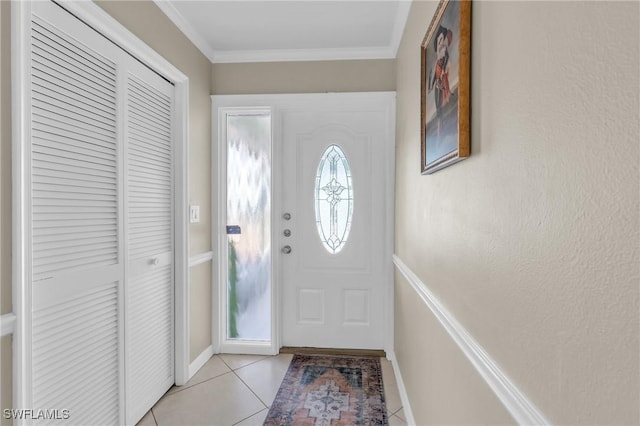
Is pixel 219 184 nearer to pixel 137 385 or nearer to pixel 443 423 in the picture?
pixel 137 385

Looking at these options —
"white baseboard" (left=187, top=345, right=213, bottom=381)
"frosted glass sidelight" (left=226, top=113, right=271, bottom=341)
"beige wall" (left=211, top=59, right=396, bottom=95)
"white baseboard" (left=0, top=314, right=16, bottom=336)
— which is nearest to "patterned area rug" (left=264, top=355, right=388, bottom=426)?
"frosted glass sidelight" (left=226, top=113, right=271, bottom=341)

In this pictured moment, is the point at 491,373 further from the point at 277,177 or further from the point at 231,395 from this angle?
the point at 277,177

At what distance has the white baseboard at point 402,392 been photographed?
210cm

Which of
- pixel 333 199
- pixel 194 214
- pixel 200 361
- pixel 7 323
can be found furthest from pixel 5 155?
pixel 333 199

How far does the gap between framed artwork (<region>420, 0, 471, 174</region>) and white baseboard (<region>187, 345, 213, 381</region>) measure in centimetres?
214

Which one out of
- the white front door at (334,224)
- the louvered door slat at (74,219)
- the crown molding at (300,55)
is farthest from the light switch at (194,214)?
the crown molding at (300,55)

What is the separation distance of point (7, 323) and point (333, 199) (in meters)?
2.22

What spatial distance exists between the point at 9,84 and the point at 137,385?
165 centimetres

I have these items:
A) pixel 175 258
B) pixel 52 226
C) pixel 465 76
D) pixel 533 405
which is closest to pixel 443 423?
pixel 533 405

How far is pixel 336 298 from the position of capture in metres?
3.12

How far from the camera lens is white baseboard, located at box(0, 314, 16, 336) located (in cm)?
125

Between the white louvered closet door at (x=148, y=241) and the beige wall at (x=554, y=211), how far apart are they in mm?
1674

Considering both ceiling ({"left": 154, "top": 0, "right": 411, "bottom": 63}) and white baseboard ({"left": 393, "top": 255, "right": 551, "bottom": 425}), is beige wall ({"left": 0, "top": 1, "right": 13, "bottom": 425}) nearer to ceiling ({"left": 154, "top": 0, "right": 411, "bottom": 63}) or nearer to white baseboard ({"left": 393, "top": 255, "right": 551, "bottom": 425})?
ceiling ({"left": 154, "top": 0, "right": 411, "bottom": 63})

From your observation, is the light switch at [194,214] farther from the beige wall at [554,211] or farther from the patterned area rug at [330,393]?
the beige wall at [554,211]
